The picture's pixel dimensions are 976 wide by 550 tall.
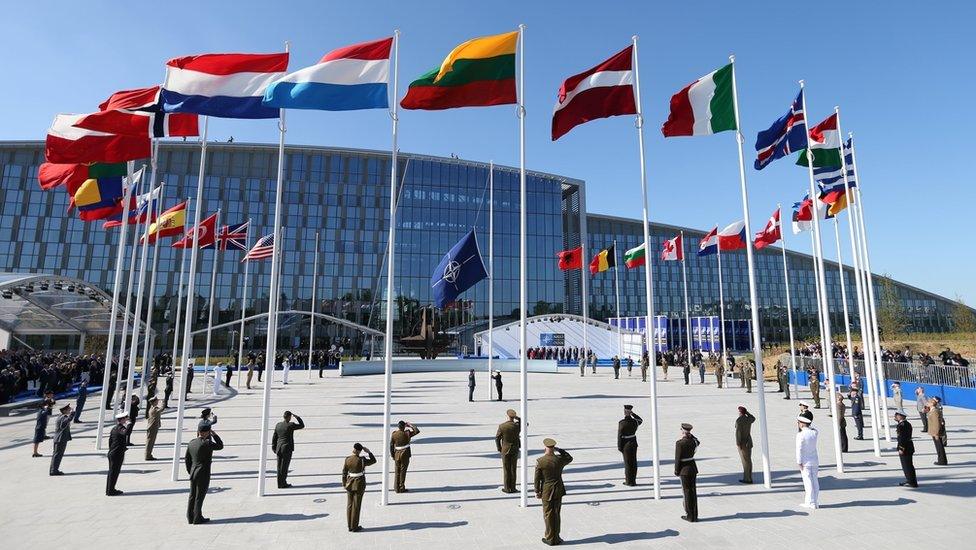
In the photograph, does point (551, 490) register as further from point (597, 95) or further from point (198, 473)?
point (597, 95)

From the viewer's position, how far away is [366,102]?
1014 centimetres

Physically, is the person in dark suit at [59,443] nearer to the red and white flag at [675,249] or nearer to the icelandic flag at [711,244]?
the icelandic flag at [711,244]

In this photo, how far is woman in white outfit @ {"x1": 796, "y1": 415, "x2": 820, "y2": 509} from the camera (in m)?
8.94

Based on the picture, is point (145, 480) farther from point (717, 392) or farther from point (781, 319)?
point (781, 319)

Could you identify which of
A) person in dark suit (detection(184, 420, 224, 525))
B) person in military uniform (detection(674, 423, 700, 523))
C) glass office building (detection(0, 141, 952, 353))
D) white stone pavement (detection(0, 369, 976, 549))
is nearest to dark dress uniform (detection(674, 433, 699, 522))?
person in military uniform (detection(674, 423, 700, 523))

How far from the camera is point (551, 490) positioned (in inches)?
299

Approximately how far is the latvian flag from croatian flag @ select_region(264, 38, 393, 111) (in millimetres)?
3711

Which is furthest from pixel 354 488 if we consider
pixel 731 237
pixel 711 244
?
pixel 711 244

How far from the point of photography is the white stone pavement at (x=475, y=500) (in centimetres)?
773

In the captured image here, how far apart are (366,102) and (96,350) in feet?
182

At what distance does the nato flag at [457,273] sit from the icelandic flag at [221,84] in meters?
7.75

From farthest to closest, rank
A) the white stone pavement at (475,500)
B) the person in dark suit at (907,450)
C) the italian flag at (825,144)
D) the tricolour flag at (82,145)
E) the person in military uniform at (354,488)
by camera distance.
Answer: the italian flag at (825,144) → the tricolour flag at (82,145) → the person in dark suit at (907,450) → the person in military uniform at (354,488) → the white stone pavement at (475,500)

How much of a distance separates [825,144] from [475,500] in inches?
528

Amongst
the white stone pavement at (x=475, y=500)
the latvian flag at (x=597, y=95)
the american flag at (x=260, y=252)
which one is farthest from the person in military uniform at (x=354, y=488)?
the american flag at (x=260, y=252)
